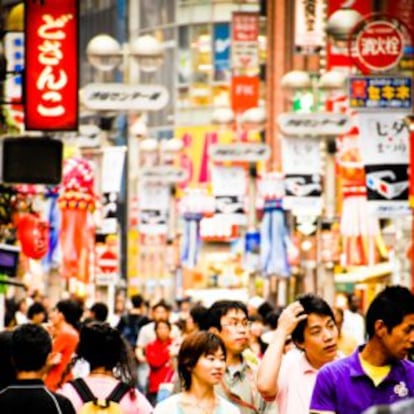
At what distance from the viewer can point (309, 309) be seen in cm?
1202

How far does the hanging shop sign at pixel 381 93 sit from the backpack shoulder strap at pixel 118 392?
19.1 m

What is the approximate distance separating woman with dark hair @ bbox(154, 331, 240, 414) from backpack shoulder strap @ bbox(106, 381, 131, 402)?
596mm

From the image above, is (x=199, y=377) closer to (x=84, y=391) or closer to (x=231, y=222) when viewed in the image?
(x=84, y=391)

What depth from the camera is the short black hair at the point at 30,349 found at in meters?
10.7

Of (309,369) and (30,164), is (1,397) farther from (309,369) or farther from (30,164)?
(30,164)

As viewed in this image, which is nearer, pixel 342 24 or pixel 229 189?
pixel 342 24

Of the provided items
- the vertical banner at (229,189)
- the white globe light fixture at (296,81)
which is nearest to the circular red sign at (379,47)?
the white globe light fixture at (296,81)

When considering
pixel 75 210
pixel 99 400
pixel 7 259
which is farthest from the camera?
pixel 75 210

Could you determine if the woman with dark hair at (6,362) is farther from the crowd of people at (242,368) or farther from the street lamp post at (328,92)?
the street lamp post at (328,92)

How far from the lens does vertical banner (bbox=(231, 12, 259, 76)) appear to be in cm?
5744

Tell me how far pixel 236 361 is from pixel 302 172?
28163 millimetres

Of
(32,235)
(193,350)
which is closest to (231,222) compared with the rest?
(32,235)

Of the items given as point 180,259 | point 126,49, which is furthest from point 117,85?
point 180,259

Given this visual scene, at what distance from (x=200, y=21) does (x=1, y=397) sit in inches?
4230
